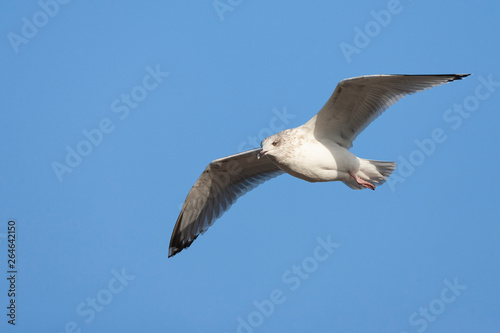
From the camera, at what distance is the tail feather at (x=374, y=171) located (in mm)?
7352

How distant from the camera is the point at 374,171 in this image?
291 inches

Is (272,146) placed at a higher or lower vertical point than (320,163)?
higher

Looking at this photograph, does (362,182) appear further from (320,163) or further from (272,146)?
(272,146)

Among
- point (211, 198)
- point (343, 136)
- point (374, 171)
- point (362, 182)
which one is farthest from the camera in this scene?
point (211, 198)

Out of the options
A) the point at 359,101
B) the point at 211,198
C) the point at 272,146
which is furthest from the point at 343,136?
the point at 211,198

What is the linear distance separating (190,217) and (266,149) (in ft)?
6.58

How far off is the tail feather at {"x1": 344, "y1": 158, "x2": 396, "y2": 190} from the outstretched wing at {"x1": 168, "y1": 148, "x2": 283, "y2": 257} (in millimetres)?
1346

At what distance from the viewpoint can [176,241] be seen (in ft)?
28.0

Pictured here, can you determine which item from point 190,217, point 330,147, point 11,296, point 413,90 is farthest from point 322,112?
point 11,296

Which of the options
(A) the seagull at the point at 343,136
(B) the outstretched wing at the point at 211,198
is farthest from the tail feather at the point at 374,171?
(B) the outstretched wing at the point at 211,198

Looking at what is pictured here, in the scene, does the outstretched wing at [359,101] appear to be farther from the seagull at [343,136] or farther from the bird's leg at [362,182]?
the bird's leg at [362,182]

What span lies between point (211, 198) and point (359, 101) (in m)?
2.45

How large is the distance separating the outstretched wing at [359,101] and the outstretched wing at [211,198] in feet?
4.46

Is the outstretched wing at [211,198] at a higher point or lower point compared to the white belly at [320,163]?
higher
